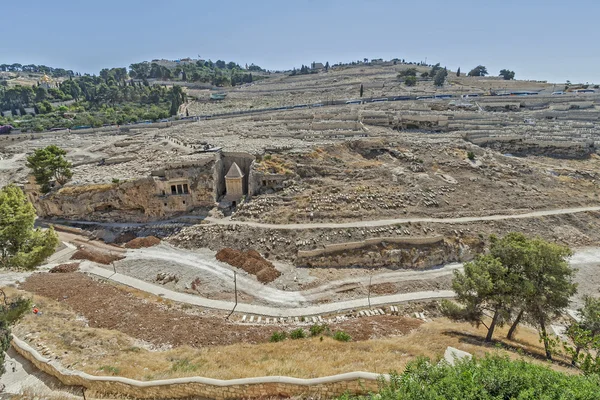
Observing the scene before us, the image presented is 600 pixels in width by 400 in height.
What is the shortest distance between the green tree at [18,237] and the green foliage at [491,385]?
1861cm

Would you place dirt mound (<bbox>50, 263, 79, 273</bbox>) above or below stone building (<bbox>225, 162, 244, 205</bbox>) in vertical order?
below

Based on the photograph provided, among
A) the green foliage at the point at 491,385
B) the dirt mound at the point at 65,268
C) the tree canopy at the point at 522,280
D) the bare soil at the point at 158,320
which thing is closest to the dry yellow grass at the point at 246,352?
the bare soil at the point at 158,320

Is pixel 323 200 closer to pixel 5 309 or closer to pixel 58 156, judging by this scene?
pixel 5 309

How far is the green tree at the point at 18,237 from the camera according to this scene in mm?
16734

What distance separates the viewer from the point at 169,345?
1845 centimetres

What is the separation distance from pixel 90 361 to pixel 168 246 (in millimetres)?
18187

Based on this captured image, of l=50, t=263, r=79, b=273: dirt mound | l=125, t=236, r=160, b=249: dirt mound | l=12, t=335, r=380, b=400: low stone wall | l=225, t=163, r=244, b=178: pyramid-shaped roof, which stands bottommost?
l=50, t=263, r=79, b=273: dirt mound

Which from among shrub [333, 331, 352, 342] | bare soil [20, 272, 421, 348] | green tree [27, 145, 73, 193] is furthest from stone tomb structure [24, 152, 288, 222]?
shrub [333, 331, 352, 342]

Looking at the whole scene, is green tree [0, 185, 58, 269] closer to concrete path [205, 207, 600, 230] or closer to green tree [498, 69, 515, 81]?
concrete path [205, 207, 600, 230]

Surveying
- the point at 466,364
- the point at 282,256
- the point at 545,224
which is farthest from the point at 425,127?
the point at 466,364

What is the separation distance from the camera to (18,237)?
1733 cm

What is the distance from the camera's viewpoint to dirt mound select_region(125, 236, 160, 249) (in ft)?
107

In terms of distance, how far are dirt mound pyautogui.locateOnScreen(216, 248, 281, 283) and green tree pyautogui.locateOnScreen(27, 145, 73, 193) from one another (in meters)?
23.6

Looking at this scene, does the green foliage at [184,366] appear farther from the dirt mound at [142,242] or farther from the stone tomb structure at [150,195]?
the stone tomb structure at [150,195]
